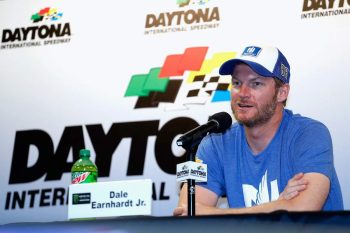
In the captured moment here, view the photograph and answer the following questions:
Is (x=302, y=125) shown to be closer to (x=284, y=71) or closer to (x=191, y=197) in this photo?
(x=284, y=71)

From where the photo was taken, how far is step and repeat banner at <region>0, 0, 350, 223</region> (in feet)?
11.8

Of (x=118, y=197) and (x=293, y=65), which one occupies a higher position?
(x=293, y=65)

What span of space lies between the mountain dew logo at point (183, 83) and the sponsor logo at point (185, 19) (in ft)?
0.48

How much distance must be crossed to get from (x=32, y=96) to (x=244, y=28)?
132 cm

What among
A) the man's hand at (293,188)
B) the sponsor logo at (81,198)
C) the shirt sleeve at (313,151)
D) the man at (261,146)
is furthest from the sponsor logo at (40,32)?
the sponsor logo at (81,198)

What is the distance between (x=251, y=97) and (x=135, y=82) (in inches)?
51.5

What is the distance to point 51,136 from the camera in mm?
3939

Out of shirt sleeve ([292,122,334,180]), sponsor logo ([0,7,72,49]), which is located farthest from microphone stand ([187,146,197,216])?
sponsor logo ([0,7,72,49])

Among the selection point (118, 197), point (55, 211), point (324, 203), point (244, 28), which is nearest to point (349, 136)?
point (244, 28)

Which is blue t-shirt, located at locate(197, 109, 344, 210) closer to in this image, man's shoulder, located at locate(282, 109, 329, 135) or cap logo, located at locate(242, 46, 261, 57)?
man's shoulder, located at locate(282, 109, 329, 135)

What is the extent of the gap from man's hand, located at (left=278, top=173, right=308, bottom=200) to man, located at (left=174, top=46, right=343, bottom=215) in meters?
0.05

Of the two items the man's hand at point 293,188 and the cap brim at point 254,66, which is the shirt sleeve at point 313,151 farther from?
the cap brim at point 254,66

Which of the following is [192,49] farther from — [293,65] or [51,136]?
[51,136]

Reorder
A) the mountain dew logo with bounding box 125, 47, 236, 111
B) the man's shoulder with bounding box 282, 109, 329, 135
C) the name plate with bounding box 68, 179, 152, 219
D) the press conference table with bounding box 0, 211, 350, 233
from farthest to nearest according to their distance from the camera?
the mountain dew logo with bounding box 125, 47, 236, 111 < the man's shoulder with bounding box 282, 109, 329, 135 < the name plate with bounding box 68, 179, 152, 219 < the press conference table with bounding box 0, 211, 350, 233
